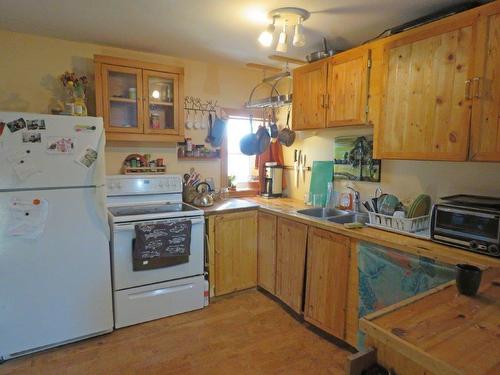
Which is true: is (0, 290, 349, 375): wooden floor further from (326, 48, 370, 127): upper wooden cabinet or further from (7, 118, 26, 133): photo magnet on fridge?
(326, 48, 370, 127): upper wooden cabinet

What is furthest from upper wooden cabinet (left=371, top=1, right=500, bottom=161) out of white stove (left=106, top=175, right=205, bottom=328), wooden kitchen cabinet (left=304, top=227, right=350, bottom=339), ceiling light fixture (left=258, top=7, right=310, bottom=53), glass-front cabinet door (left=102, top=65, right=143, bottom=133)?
glass-front cabinet door (left=102, top=65, right=143, bottom=133)

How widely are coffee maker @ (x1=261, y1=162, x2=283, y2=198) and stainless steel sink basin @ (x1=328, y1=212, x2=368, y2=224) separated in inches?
41.0

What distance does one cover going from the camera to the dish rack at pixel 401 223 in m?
2.07

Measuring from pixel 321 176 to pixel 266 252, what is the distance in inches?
36.3

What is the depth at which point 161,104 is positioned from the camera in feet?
9.68

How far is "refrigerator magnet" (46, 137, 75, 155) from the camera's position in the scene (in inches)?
84.0

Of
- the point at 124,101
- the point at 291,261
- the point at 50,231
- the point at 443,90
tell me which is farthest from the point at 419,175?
the point at 50,231

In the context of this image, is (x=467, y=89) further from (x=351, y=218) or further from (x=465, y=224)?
(x=351, y=218)

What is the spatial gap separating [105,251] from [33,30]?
182 cm

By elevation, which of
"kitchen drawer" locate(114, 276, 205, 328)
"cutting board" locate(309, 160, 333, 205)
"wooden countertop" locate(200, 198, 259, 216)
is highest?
"cutting board" locate(309, 160, 333, 205)

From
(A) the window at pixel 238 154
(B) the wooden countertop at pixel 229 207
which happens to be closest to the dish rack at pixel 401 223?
(B) the wooden countertop at pixel 229 207

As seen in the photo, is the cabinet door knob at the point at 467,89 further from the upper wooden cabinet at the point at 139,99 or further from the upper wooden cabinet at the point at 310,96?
the upper wooden cabinet at the point at 139,99

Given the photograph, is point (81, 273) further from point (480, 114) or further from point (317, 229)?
point (480, 114)

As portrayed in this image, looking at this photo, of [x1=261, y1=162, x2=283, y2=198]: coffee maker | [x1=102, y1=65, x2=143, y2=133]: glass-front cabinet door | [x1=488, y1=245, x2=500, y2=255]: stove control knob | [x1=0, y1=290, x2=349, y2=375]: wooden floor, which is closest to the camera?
[x1=488, y1=245, x2=500, y2=255]: stove control knob
